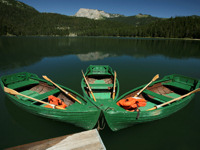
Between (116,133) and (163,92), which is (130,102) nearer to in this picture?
(116,133)

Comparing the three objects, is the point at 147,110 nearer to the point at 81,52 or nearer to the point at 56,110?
the point at 56,110

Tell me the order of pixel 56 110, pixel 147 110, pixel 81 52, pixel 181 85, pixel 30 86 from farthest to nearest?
pixel 81 52 < pixel 30 86 < pixel 181 85 < pixel 147 110 < pixel 56 110

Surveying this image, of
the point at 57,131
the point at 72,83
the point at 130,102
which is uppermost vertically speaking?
the point at 130,102

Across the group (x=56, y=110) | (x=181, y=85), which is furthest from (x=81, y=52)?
(x=56, y=110)

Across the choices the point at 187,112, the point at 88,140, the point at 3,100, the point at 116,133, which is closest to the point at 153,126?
the point at 116,133

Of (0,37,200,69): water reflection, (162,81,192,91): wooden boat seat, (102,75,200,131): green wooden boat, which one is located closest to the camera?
(102,75,200,131): green wooden boat

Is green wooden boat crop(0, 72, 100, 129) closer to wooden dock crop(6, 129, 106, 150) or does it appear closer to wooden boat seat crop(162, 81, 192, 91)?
wooden dock crop(6, 129, 106, 150)

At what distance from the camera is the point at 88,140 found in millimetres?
4918

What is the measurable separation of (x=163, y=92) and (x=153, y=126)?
422 cm

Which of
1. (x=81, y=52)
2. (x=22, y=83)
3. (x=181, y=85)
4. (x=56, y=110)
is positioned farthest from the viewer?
(x=81, y=52)

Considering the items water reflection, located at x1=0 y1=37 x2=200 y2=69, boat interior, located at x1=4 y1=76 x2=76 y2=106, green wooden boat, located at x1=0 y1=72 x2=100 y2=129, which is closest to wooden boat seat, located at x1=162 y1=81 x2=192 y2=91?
green wooden boat, located at x1=0 y1=72 x2=100 y2=129

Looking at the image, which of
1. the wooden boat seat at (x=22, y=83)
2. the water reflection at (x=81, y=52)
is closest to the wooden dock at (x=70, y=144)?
the wooden boat seat at (x=22, y=83)

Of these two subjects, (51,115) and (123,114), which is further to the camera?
(51,115)

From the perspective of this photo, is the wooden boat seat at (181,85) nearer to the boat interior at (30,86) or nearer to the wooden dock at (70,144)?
the wooden dock at (70,144)
